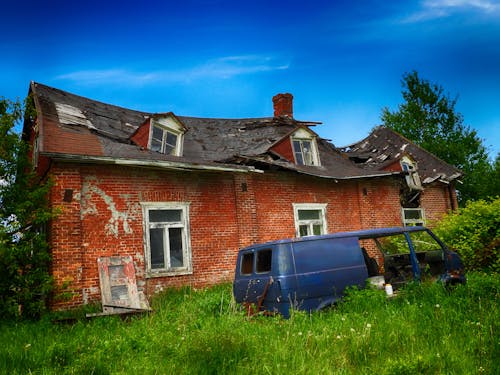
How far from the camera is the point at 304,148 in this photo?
588 inches

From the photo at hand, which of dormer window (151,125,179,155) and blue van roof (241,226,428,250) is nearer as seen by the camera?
blue van roof (241,226,428,250)

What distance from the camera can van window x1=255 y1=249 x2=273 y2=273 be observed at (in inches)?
284

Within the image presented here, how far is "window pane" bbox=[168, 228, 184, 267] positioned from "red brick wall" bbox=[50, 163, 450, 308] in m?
0.35

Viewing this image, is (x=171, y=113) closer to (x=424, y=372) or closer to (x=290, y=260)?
(x=290, y=260)

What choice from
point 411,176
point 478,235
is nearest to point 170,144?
point 478,235

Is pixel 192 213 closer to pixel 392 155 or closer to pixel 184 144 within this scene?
pixel 184 144

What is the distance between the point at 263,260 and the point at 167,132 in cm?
700

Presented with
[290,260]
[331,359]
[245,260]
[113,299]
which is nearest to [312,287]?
[290,260]

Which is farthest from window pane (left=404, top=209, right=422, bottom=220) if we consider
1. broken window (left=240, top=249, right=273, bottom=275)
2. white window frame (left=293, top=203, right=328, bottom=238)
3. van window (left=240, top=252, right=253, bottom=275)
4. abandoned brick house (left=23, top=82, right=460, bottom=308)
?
broken window (left=240, top=249, right=273, bottom=275)

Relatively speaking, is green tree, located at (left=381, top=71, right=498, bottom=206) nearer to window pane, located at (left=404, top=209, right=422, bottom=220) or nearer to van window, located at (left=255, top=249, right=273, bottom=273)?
window pane, located at (left=404, top=209, right=422, bottom=220)

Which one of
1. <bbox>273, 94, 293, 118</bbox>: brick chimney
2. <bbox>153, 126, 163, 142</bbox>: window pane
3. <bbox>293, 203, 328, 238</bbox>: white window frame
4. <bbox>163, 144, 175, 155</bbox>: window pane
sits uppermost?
<bbox>273, 94, 293, 118</bbox>: brick chimney

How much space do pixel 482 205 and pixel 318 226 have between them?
16.7 feet

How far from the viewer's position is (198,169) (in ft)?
36.3

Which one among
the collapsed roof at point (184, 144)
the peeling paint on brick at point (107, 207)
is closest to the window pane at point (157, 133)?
the collapsed roof at point (184, 144)
